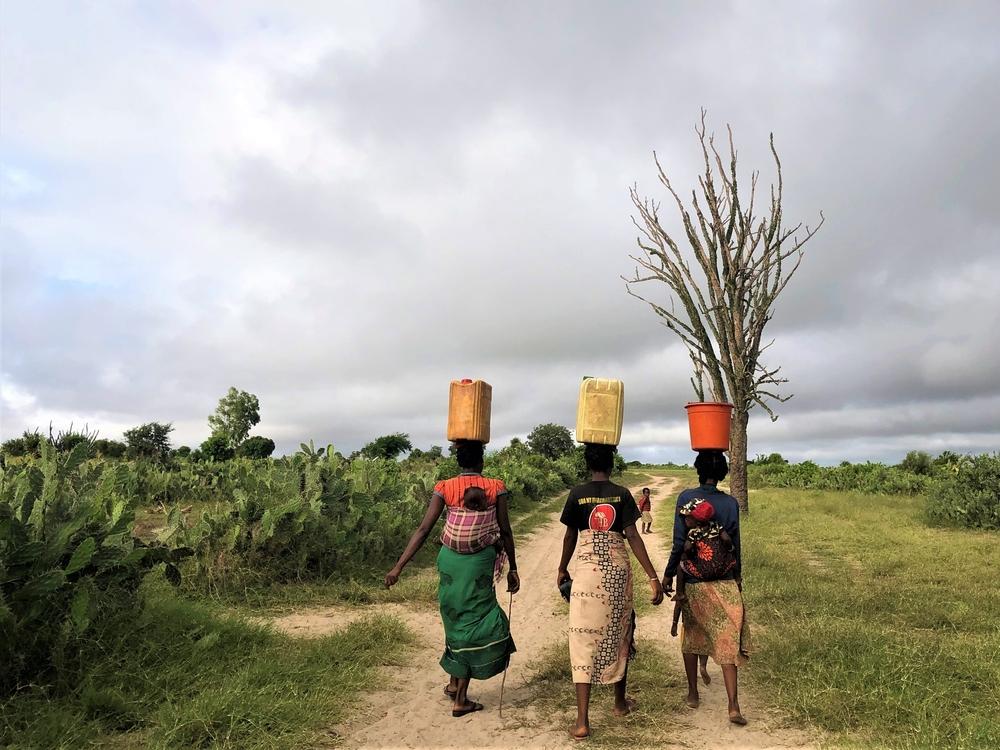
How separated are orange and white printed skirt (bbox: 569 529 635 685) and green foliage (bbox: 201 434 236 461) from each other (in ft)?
145

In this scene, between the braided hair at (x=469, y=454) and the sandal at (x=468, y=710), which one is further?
the braided hair at (x=469, y=454)

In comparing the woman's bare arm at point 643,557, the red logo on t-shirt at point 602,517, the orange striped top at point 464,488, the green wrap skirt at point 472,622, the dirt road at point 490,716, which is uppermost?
the orange striped top at point 464,488

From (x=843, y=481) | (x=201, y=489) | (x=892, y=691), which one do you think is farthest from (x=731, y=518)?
(x=843, y=481)

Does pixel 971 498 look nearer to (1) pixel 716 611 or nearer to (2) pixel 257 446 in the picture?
(1) pixel 716 611

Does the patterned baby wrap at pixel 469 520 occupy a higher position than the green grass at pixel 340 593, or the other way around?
the patterned baby wrap at pixel 469 520

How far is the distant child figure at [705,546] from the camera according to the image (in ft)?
13.9

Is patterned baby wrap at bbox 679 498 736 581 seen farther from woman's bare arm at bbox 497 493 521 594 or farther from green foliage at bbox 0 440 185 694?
green foliage at bbox 0 440 185 694

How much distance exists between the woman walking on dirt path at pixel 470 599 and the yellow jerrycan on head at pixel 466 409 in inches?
11.7

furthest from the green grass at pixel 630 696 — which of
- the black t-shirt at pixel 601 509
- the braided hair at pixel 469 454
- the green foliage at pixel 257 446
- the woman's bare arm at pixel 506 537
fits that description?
the green foliage at pixel 257 446

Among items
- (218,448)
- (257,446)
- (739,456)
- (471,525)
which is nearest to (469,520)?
(471,525)

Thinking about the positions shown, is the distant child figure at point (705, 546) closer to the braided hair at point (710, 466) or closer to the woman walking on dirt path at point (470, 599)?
the braided hair at point (710, 466)

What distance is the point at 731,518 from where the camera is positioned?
4289 mm

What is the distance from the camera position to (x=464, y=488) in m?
4.43

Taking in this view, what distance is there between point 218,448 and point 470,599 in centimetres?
4849
